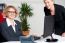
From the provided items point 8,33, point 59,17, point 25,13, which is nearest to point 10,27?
point 8,33

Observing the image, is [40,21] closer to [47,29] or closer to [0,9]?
[0,9]

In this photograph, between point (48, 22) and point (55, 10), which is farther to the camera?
point (55, 10)

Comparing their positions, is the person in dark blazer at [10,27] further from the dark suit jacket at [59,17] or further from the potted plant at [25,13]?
the potted plant at [25,13]

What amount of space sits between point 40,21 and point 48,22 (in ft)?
10.2

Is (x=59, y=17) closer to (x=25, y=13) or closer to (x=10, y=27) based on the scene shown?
(x=10, y=27)

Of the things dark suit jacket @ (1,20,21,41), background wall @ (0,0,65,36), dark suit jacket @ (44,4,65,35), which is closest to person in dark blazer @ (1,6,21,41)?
dark suit jacket @ (1,20,21,41)

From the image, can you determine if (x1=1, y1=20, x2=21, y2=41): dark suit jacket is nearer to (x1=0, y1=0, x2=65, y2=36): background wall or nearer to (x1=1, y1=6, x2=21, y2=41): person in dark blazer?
(x1=1, y1=6, x2=21, y2=41): person in dark blazer

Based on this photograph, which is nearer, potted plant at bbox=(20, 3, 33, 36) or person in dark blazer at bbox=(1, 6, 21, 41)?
person in dark blazer at bbox=(1, 6, 21, 41)

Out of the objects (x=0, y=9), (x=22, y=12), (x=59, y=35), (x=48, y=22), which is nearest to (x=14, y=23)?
(x=59, y=35)

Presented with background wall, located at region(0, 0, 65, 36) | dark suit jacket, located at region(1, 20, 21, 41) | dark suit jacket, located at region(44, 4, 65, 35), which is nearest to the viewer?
dark suit jacket, located at region(1, 20, 21, 41)

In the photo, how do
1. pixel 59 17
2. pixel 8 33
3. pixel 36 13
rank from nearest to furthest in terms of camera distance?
1. pixel 8 33
2. pixel 59 17
3. pixel 36 13

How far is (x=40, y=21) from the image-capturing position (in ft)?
17.4

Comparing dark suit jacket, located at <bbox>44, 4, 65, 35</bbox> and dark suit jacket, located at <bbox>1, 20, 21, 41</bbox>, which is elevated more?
dark suit jacket, located at <bbox>44, 4, 65, 35</bbox>

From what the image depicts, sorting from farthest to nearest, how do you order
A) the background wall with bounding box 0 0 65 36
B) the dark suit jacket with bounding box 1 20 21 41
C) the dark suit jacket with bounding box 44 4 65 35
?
1. the background wall with bounding box 0 0 65 36
2. the dark suit jacket with bounding box 44 4 65 35
3. the dark suit jacket with bounding box 1 20 21 41
